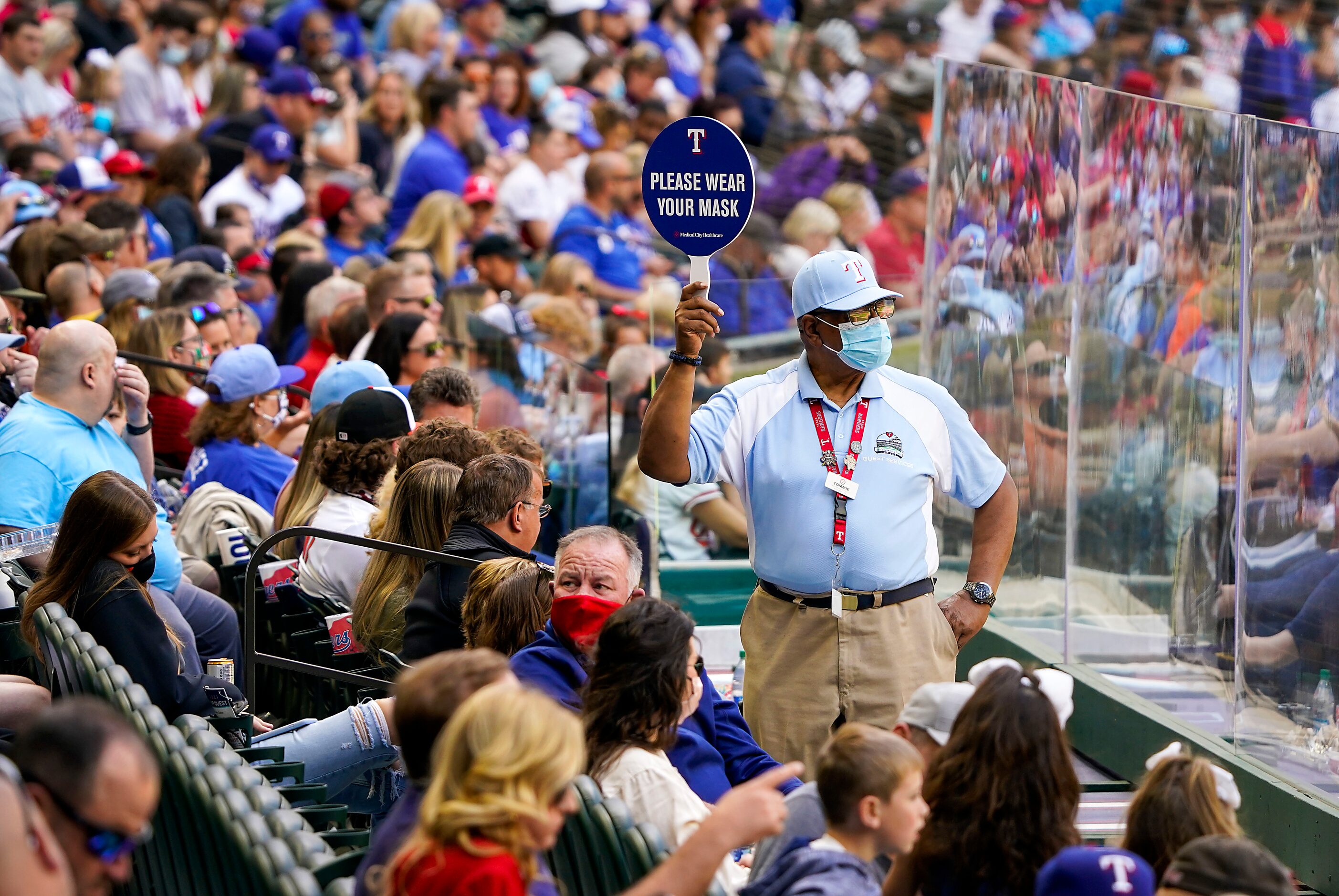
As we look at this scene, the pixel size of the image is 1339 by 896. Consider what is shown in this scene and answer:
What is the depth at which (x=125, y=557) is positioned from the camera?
13.6 ft

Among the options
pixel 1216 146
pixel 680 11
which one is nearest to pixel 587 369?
pixel 1216 146

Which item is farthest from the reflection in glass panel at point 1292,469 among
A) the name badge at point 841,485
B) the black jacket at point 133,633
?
the black jacket at point 133,633

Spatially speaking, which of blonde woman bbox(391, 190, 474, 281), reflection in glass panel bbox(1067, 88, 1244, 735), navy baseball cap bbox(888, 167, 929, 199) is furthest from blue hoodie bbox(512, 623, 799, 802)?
navy baseball cap bbox(888, 167, 929, 199)

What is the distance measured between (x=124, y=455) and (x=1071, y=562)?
347 centimetres

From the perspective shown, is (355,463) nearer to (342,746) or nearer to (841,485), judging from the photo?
(342,746)

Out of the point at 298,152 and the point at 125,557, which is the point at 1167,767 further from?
the point at 298,152

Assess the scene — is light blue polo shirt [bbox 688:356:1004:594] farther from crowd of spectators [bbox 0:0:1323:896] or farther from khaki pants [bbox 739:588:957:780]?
crowd of spectators [bbox 0:0:1323:896]

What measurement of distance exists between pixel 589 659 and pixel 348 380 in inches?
102

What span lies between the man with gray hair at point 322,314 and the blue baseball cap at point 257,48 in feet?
21.1

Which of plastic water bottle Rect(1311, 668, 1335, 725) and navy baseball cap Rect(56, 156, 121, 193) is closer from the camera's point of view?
plastic water bottle Rect(1311, 668, 1335, 725)

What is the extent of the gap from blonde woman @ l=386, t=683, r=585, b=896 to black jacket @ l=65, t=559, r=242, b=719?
1.77 m

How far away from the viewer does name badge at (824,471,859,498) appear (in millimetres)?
4285

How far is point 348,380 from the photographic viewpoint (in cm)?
598

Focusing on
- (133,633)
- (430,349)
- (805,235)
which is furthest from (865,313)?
(805,235)
